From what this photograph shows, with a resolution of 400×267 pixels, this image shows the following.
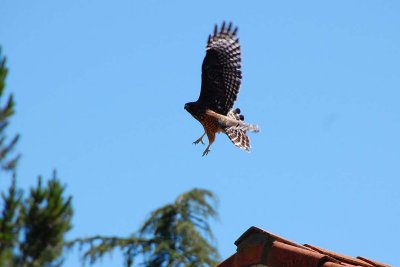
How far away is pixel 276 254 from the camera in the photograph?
5949mm

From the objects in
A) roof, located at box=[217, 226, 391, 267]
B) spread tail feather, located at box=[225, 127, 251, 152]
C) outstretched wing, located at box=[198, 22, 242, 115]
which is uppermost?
outstretched wing, located at box=[198, 22, 242, 115]

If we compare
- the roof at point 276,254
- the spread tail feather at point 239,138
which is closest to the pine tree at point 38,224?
the roof at point 276,254

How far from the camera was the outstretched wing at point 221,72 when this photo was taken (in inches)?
457

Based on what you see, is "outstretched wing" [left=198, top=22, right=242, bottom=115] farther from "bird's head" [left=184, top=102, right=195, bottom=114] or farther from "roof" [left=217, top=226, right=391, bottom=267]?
"roof" [left=217, top=226, right=391, bottom=267]

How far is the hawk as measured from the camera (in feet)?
37.9

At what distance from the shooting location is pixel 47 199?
19.3 ft

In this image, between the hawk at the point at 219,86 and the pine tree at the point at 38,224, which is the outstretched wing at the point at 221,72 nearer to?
the hawk at the point at 219,86

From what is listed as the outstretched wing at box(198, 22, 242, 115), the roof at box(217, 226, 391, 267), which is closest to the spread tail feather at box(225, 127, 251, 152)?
the outstretched wing at box(198, 22, 242, 115)

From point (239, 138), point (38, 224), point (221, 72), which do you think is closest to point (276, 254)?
point (38, 224)

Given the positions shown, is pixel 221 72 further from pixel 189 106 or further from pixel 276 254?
pixel 276 254

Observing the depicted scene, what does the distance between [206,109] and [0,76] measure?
537 cm

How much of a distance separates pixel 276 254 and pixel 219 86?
5829 millimetres

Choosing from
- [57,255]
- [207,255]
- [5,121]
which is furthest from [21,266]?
[207,255]

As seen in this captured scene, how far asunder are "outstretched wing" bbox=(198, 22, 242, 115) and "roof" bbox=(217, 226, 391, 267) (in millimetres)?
5482
